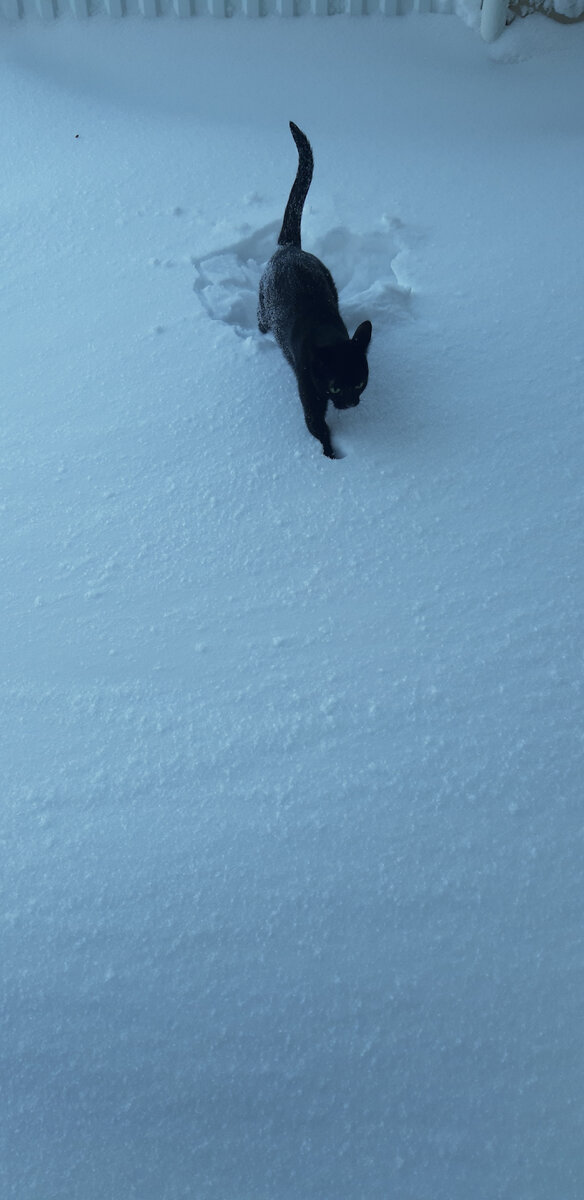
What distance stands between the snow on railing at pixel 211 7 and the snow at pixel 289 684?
571mm

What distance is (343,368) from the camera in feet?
5.75

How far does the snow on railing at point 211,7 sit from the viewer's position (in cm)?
295

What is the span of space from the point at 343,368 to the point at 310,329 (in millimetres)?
148

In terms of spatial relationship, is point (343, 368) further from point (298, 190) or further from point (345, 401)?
point (298, 190)

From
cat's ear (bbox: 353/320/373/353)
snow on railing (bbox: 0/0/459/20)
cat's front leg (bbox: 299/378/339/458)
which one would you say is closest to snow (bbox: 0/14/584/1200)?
cat's front leg (bbox: 299/378/339/458)

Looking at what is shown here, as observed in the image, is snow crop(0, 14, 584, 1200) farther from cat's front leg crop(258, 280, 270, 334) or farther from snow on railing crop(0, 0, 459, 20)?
snow on railing crop(0, 0, 459, 20)

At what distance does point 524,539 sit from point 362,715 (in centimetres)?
51

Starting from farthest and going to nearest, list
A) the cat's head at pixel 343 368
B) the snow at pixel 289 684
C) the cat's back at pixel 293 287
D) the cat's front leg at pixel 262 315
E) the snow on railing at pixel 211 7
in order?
the snow on railing at pixel 211 7, the cat's front leg at pixel 262 315, the cat's back at pixel 293 287, the cat's head at pixel 343 368, the snow at pixel 289 684

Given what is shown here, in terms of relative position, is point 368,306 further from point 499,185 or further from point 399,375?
point 499,185

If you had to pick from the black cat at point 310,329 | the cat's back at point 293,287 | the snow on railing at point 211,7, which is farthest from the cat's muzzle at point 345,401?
the snow on railing at point 211,7

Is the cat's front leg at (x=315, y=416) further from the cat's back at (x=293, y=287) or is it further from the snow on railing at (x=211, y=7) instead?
the snow on railing at (x=211, y=7)

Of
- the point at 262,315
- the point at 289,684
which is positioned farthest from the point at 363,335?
the point at 289,684

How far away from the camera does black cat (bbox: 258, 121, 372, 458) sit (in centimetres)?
176

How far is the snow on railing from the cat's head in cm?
181
